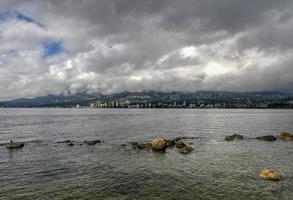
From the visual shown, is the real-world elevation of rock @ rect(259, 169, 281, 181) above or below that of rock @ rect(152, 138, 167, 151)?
below

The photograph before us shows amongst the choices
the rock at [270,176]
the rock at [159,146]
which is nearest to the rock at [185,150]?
the rock at [159,146]

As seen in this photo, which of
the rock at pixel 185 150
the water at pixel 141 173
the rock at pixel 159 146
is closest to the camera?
the water at pixel 141 173

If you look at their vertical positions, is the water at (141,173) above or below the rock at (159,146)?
below

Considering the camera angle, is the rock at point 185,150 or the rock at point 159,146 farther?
the rock at point 159,146

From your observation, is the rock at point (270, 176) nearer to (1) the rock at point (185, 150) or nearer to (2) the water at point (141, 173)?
(2) the water at point (141, 173)

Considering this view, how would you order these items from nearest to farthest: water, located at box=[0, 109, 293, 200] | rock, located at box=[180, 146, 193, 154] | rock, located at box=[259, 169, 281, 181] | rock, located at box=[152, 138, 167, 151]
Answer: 1. water, located at box=[0, 109, 293, 200]
2. rock, located at box=[259, 169, 281, 181]
3. rock, located at box=[180, 146, 193, 154]
4. rock, located at box=[152, 138, 167, 151]

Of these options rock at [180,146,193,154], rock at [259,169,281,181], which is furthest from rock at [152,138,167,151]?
rock at [259,169,281,181]

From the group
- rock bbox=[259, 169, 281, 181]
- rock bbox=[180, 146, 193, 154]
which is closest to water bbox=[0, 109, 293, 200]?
rock bbox=[259, 169, 281, 181]

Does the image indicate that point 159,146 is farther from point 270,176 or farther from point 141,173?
point 270,176

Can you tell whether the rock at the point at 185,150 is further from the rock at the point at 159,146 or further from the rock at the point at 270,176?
the rock at the point at 270,176

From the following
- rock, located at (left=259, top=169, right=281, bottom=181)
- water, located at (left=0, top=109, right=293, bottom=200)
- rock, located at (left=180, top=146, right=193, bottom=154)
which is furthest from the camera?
rock, located at (left=180, top=146, right=193, bottom=154)

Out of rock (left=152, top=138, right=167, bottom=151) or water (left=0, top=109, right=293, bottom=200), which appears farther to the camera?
rock (left=152, top=138, right=167, bottom=151)

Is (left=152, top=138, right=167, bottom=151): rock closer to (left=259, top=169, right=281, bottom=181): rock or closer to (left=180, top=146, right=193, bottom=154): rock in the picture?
(left=180, top=146, right=193, bottom=154): rock

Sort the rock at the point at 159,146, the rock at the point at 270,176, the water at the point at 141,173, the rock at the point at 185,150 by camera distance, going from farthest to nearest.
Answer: the rock at the point at 159,146 → the rock at the point at 185,150 → the rock at the point at 270,176 → the water at the point at 141,173
